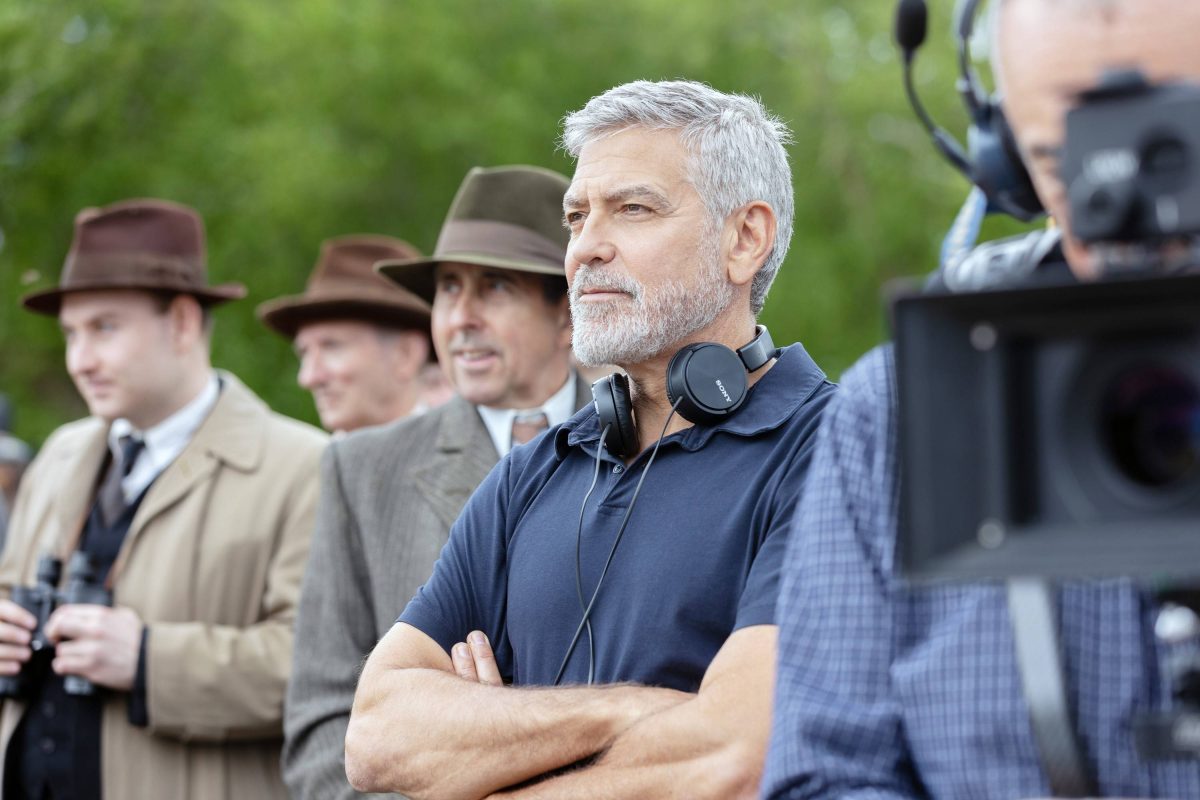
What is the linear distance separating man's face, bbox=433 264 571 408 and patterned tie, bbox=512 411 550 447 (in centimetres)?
3

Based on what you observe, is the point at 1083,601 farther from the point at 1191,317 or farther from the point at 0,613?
the point at 0,613

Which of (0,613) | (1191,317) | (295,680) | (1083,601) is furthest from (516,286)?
(1191,317)

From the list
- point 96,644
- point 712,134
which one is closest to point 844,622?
point 712,134

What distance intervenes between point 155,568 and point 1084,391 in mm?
4110

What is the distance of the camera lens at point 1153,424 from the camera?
1.55 m

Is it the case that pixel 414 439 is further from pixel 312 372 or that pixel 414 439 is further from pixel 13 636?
pixel 312 372

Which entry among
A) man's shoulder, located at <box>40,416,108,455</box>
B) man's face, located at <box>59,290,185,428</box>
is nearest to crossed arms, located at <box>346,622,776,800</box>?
man's face, located at <box>59,290,185,428</box>

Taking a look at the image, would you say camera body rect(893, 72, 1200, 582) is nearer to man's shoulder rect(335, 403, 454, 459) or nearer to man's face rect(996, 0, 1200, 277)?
man's face rect(996, 0, 1200, 277)

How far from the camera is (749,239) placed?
3.48m

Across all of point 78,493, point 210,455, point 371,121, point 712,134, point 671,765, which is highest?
point 371,121

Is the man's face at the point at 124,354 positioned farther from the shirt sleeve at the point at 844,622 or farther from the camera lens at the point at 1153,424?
the camera lens at the point at 1153,424

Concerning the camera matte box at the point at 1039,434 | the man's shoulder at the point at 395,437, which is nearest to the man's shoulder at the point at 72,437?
the man's shoulder at the point at 395,437

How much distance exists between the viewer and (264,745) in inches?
208

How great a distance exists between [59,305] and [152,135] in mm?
12716
